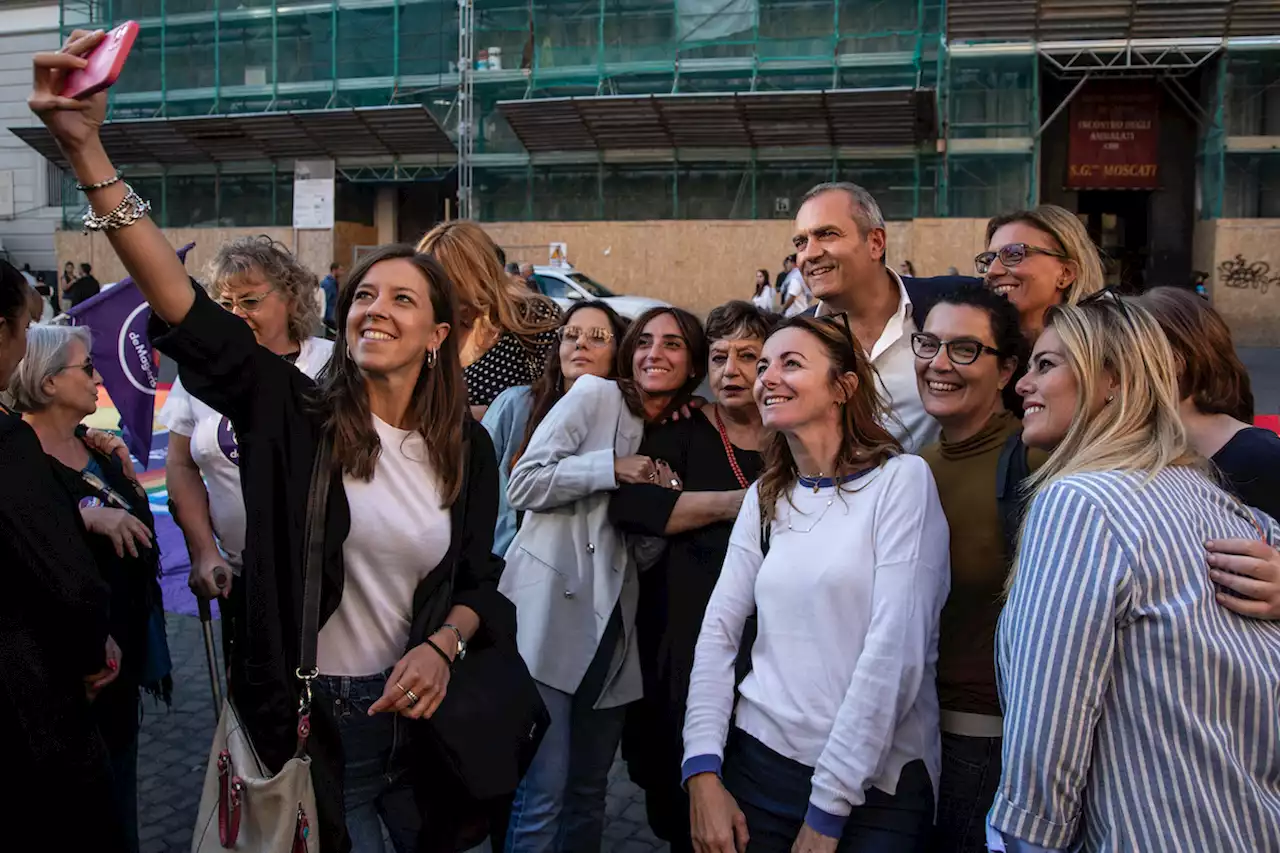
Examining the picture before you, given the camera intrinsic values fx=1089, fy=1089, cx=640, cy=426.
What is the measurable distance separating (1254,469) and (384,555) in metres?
2.00

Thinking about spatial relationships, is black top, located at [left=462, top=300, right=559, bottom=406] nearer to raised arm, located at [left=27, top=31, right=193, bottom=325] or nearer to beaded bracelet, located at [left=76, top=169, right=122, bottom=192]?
raised arm, located at [left=27, top=31, right=193, bottom=325]

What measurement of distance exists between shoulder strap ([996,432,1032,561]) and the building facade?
22666 mm

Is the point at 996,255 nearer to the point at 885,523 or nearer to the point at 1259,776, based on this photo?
the point at 885,523

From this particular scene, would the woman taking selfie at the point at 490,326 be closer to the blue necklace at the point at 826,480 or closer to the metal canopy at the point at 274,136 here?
the blue necklace at the point at 826,480

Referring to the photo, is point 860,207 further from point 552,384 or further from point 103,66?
point 103,66

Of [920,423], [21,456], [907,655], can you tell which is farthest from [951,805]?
[21,456]

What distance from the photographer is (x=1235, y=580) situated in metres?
1.82

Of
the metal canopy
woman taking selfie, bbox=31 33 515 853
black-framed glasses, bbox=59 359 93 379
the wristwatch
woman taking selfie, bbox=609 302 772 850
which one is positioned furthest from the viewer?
the metal canopy

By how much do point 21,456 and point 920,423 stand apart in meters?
2.50

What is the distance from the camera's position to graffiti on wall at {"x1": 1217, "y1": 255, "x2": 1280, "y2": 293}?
23312mm

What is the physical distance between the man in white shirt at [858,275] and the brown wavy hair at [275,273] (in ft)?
6.20

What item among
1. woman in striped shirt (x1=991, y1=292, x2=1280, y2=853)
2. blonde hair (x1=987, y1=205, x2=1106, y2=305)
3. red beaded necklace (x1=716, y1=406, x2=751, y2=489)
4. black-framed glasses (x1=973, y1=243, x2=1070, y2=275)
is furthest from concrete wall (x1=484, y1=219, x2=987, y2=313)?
woman in striped shirt (x1=991, y1=292, x2=1280, y2=853)

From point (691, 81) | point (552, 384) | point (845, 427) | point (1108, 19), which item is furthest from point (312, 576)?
point (691, 81)

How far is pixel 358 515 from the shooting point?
8.52ft
